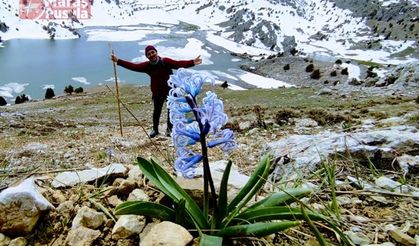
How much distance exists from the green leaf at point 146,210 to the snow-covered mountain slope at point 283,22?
71570 millimetres

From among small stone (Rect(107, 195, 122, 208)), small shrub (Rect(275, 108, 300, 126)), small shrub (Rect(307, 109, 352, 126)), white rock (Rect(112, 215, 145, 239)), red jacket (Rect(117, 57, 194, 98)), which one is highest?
white rock (Rect(112, 215, 145, 239))

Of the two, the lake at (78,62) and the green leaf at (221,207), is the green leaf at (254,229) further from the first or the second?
the lake at (78,62)

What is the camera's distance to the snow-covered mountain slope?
89.2m

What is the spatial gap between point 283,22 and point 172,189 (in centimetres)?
12664

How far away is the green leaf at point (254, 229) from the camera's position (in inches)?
84.3

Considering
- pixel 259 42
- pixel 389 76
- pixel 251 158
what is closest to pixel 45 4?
pixel 259 42

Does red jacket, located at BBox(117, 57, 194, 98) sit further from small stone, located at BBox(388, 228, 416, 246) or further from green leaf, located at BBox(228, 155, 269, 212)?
small stone, located at BBox(388, 228, 416, 246)

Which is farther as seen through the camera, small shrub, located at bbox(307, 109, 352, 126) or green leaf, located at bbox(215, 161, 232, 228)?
small shrub, located at bbox(307, 109, 352, 126)

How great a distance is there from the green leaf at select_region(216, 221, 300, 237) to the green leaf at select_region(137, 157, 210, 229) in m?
0.15

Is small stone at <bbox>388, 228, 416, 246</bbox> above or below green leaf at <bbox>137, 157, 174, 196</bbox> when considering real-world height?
below

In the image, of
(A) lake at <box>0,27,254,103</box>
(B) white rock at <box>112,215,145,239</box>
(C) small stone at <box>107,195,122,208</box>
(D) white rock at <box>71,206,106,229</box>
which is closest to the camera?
(B) white rock at <box>112,215,145,239</box>

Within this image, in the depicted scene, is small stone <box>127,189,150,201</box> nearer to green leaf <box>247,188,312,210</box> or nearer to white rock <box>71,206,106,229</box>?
white rock <box>71,206,106,229</box>

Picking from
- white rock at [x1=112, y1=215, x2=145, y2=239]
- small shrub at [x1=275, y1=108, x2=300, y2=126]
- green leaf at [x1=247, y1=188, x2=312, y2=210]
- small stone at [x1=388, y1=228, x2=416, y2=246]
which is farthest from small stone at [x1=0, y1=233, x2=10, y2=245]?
small shrub at [x1=275, y1=108, x2=300, y2=126]

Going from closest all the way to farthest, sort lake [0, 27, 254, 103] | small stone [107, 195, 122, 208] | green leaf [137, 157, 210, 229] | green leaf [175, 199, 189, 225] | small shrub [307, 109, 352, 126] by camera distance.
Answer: green leaf [175, 199, 189, 225] < green leaf [137, 157, 210, 229] < small stone [107, 195, 122, 208] < small shrub [307, 109, 352, 126] < lake [0, 27, 254, 103]
